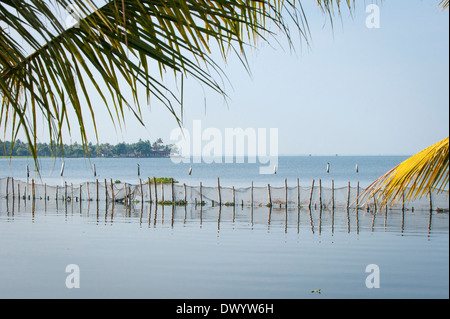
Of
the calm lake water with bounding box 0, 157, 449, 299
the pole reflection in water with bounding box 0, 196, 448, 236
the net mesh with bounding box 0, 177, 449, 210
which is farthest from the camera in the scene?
the net mesh with bounding box 0, 177, 449, 210

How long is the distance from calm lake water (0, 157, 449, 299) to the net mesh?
4.68ft

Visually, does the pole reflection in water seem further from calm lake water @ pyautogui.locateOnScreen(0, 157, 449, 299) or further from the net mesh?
the net mesh

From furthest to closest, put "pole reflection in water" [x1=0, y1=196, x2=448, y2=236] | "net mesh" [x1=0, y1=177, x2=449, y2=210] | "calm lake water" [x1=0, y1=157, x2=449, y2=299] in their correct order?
"net mesh" [x1=0, y1=177, x2=449, y2=210], "pole reflection in water" [x1=0, y1=196, x2=448, y2=236], "calm lake water" [x1=0, y1=157, x2=449, y2=299]

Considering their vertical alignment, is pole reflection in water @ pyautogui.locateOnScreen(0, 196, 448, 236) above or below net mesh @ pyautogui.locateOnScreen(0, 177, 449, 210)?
below

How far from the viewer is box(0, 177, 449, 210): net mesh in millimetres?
31713

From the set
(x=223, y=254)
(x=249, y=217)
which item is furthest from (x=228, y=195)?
(x=223, y=254)

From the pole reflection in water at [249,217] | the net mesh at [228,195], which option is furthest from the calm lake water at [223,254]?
the net mesh at [228,195]

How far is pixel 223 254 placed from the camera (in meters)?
18.4

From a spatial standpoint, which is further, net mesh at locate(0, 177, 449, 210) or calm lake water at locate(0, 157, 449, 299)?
net mesh at locate(0, 177, 449, 210)

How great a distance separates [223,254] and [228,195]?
16.1 metres

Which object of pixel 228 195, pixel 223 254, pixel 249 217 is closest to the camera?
pixel 223 254

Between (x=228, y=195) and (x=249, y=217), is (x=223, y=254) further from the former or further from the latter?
(x=228, y=195)

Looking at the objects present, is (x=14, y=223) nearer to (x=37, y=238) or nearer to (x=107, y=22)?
(x=37, y=238)

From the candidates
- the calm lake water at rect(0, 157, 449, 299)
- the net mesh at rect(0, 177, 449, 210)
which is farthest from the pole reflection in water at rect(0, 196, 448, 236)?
the net mesh at rect(0, 177, 449, 210)
